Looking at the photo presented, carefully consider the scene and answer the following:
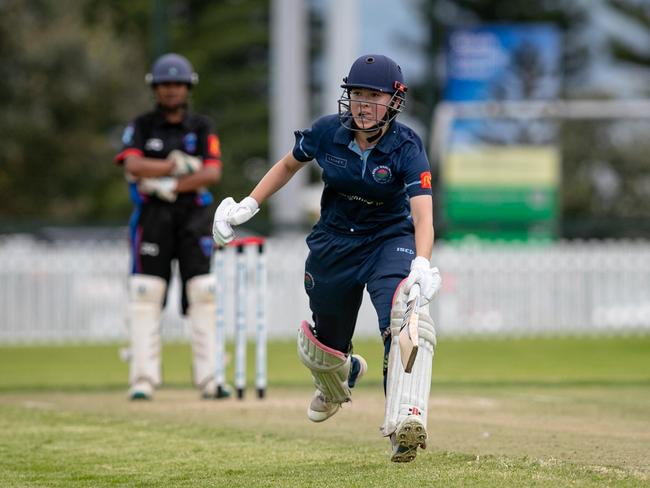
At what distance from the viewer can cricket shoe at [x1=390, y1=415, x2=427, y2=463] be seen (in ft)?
20.2

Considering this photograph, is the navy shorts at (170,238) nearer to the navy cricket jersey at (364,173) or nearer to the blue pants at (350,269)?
the blue pants at (350,269)

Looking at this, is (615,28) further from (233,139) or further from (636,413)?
(636,413)

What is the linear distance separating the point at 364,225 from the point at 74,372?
8.10 meters

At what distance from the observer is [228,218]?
705cm

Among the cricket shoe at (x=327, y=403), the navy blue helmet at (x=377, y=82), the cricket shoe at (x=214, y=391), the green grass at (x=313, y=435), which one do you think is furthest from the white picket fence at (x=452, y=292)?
the navy blue helmet at (x=377, y=82)

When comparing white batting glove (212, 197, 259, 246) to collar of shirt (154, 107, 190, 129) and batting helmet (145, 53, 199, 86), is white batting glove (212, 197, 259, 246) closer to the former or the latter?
batting helmet (145, 53, 199, 86)

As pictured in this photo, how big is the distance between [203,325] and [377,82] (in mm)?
4032

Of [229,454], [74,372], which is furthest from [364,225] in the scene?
[74,372]

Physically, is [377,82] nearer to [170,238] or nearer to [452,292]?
[170,238]

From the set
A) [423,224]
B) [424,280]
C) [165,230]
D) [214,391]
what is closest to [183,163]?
[165,230]

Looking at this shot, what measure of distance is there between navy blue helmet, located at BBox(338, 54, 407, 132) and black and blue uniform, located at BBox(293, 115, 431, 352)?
10 cm

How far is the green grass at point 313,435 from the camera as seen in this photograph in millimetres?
6250

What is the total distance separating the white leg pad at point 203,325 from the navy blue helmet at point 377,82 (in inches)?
145

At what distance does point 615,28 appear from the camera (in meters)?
52.2
